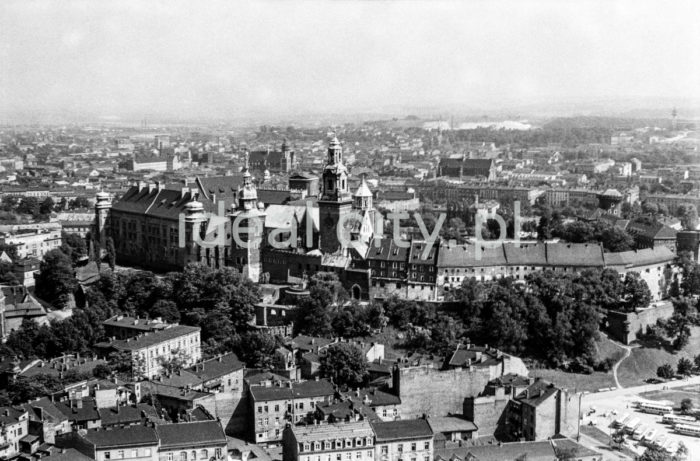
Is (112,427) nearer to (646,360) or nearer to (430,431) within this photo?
(430,431)

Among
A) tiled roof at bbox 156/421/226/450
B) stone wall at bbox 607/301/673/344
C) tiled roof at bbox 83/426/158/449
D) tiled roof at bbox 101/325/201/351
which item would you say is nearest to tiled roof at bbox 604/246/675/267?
stone wall at bbox 607/301/673/344

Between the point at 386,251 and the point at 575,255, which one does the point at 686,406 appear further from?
the point at 386,251

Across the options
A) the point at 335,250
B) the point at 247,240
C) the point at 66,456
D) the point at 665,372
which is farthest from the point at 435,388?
the point at 247,240

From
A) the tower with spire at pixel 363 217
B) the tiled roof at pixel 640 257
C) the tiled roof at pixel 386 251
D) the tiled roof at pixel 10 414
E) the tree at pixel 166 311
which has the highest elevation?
the tower with spire at pixel 363 217

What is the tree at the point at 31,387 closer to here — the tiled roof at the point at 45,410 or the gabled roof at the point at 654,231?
the tiled roof at the point at 45,410

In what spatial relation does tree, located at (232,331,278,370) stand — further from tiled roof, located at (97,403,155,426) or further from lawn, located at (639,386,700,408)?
lawn, located at (639,386,700,408)

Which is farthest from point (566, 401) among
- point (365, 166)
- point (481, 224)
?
point (365, 166)


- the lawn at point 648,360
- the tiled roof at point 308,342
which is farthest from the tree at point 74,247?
the lawn at point 648,360
